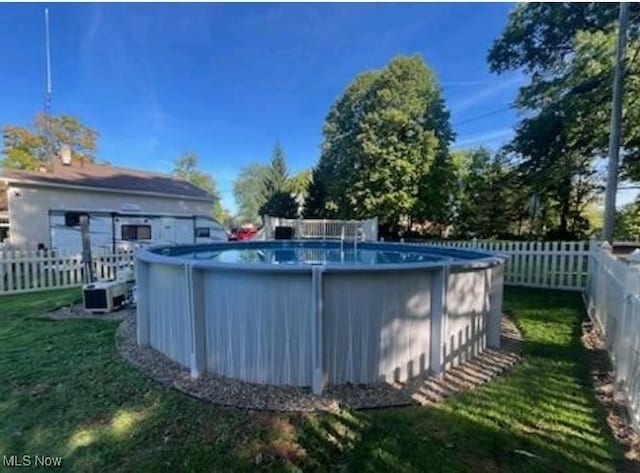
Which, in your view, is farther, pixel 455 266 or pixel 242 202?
pixel 242 202

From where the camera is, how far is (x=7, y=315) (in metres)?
5.80

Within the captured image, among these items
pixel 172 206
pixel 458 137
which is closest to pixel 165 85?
pixel 172 206

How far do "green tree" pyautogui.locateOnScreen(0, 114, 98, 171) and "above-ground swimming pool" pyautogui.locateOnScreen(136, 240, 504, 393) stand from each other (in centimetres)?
2824

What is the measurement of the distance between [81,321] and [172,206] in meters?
13.2

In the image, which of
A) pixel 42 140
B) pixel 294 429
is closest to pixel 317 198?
pixel 294 429

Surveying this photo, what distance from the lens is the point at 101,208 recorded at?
14898mm

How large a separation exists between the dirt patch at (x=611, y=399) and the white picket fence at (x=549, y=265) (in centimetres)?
346

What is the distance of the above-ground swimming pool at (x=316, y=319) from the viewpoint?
306cm

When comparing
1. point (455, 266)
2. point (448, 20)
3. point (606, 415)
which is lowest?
point (606, 415)

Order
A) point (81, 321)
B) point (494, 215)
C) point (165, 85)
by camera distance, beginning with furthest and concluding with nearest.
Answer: point (165, 85)
point (494, 215)
point (81, 321)

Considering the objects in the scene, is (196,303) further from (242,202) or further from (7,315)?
(242,202)

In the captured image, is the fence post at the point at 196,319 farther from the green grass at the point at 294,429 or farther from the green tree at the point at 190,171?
the green tree at the point at 190,171

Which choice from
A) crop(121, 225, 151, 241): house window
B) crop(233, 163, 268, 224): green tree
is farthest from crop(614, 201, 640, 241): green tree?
crop(233, 163, 268, 224): green tree

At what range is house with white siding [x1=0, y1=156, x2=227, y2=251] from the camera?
12883 millimetres
